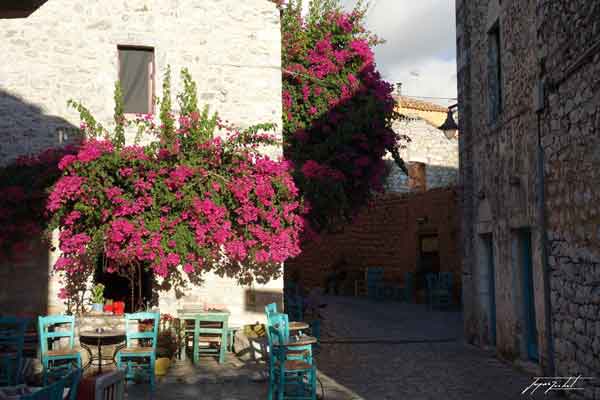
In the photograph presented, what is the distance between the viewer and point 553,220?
7.09m

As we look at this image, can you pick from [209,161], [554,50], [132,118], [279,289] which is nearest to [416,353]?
[279,289]

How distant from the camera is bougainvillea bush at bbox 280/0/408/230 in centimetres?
1200

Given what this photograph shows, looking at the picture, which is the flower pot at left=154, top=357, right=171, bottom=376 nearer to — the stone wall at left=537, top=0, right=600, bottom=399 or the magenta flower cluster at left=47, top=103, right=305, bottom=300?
the magenta flower cluster at left=47, top=103, right=305, bottom=300

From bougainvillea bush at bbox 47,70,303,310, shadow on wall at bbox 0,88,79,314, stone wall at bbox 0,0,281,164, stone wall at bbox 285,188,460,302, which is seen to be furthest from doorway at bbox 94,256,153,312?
stone wall at bbox 285,188,460,302

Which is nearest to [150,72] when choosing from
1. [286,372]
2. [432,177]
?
[286,372]

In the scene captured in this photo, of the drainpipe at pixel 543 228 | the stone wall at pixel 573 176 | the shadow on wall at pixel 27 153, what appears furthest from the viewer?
the shadow on wall at pixel 27 153

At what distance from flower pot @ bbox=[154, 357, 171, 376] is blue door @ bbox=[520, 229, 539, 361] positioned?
15.4 feet

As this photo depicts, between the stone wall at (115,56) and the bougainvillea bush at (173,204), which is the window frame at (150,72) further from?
the bougainvillea bush at (173,204)

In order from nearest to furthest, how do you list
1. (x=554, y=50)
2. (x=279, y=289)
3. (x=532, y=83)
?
1. (x=554, y=50)
2. (x=532, y=83)
3. (x=279, y=289)

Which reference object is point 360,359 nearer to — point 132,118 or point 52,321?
point 52,321

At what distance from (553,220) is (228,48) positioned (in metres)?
5.44

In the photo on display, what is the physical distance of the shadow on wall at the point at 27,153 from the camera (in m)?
8.84

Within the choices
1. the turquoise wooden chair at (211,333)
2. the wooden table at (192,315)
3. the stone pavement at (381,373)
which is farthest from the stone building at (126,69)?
the stone pavement at (381,373)

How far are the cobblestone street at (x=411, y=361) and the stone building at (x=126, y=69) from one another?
1791 millimetres
